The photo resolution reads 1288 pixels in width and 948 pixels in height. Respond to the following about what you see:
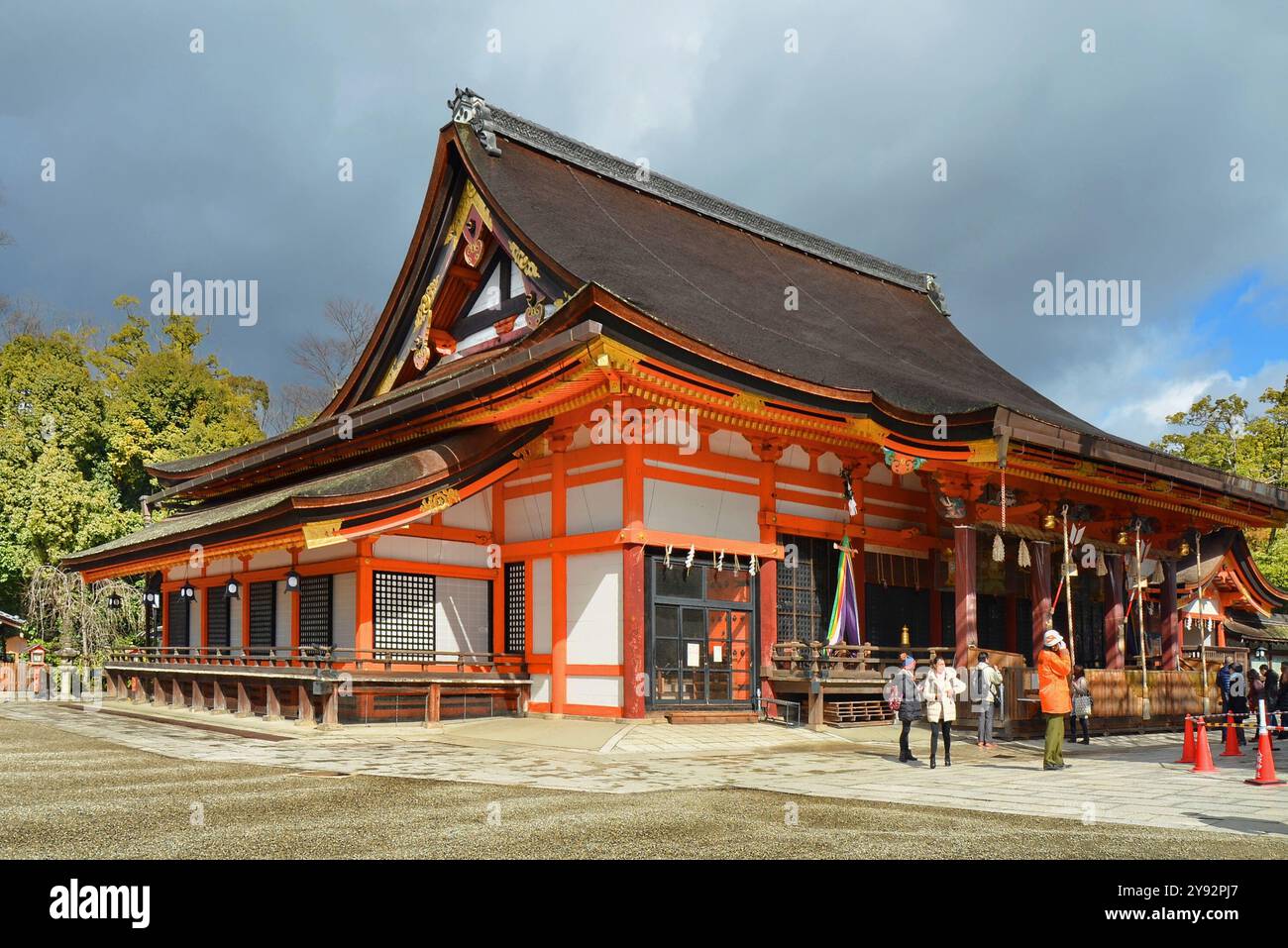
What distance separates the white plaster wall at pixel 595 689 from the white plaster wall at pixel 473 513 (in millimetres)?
3920

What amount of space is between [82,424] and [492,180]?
2264 centimetres

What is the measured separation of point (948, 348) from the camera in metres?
31.9

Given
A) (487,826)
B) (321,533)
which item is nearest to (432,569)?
(321,533)

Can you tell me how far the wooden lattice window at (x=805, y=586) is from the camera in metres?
21.7

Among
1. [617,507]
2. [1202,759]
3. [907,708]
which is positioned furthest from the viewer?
[617,507]

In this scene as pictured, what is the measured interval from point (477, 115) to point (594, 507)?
1052cm

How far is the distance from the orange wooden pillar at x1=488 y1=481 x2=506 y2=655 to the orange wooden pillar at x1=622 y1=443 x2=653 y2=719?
3.82 meters

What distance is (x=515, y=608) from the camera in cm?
2164

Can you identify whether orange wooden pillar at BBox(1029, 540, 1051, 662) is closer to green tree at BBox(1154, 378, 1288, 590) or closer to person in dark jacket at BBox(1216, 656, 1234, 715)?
person in dark jacket at BBox(1216, 656, 1234, 715)

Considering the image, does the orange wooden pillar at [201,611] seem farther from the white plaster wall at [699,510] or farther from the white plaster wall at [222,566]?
the white plaster wall at [699,510]

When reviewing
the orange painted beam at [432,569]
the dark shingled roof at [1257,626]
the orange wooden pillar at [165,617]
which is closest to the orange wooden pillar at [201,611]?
the orange wooden pillar at [165,617]

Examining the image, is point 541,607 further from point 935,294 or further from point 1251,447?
point 1251,447

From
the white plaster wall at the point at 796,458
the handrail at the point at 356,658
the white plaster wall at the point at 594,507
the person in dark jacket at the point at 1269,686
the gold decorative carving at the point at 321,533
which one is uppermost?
the white plaster wall at the point at 796,458

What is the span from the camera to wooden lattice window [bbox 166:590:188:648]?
28766 millimetres
